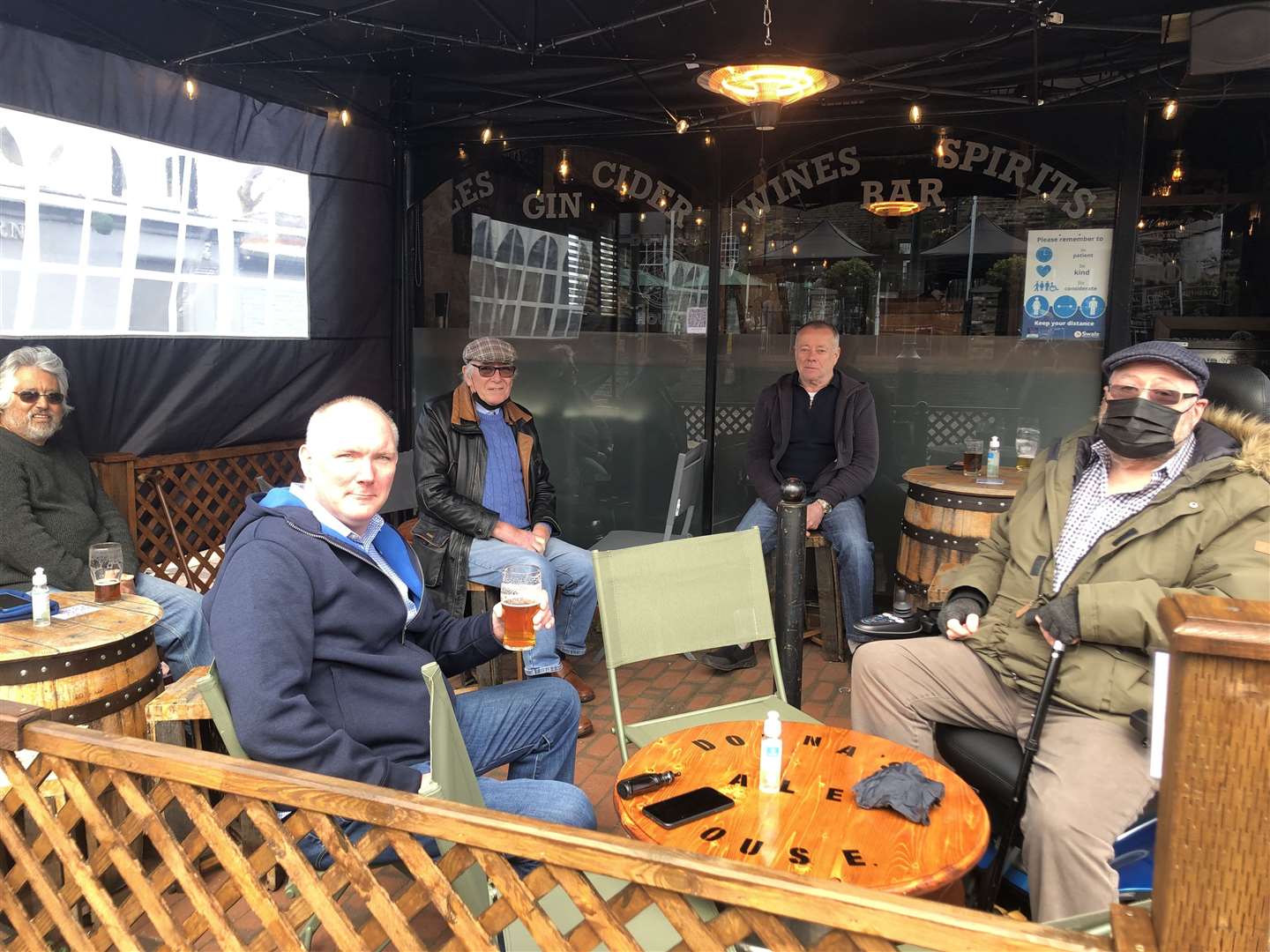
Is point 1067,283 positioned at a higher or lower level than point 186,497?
higher

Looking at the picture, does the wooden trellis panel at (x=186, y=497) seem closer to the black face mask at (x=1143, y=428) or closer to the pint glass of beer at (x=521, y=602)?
the pint glass of beer at (x=521, y=602)

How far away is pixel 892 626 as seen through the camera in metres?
2.58

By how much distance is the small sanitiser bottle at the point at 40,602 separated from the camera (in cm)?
247

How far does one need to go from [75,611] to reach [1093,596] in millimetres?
2729

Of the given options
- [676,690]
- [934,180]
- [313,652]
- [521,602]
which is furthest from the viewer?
[934,180]

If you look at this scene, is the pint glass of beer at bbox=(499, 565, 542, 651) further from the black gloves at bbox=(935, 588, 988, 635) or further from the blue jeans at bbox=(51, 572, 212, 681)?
the blue jeans at bbox=(51, 572, 212, 681)

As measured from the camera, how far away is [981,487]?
388 centimetres

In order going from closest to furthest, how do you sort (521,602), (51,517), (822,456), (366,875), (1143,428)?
(366,875) < (521,602) < (1143,428) < (51,517) < (822,456)

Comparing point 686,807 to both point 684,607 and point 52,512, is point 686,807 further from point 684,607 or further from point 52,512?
point 52,512

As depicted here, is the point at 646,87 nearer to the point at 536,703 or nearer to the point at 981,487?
the point at 981,487

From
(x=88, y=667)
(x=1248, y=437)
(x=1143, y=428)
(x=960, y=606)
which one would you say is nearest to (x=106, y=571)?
(x=88, y=667)

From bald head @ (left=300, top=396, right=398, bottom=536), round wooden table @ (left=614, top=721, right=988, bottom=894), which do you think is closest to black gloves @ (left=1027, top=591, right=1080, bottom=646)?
round wooden table @ (left=614, top=721, right=988, bottom=894)

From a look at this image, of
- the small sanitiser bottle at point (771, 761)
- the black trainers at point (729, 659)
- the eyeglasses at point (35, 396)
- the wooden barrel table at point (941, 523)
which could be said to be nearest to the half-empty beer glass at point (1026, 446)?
the wooden barrel table at point (941, 523)

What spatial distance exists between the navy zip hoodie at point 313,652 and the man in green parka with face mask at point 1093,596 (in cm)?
132
